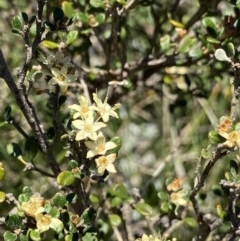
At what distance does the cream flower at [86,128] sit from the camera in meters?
0.92

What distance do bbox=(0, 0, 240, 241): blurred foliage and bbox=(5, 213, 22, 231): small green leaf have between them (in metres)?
0.08

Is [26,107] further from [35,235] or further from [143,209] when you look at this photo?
[143,209]

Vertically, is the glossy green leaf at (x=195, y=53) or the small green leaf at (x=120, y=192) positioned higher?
the glossy green leaf at (x=195, y=53)

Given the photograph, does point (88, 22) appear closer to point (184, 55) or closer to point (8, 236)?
point (184, 55)

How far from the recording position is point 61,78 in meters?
1.03

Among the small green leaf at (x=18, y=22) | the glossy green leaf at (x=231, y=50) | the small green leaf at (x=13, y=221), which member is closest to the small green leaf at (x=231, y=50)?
the glossy green leaf at (x=231, y=50)

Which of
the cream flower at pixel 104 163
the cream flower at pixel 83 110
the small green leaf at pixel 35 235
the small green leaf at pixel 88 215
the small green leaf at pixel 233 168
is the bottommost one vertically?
the small green leaf at pixel 88 215

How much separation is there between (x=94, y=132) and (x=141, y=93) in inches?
55.8

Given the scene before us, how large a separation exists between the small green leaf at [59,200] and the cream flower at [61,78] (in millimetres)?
194

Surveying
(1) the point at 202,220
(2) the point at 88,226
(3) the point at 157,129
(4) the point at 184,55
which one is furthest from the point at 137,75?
(3) the point at 157,129

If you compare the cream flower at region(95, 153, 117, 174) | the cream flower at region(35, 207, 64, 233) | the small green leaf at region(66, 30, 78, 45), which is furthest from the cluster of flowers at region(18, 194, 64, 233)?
the small green leaf at region(66, 30, 78, 45)

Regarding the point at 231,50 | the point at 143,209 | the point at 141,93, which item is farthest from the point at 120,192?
the point at 141,93

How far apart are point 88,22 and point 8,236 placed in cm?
52

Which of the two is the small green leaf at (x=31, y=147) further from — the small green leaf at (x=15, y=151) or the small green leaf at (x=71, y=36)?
the small green leaf at (x=71, y=36)
